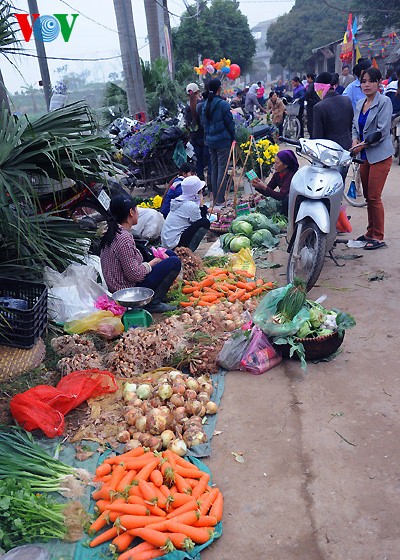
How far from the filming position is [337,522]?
2.49 metres

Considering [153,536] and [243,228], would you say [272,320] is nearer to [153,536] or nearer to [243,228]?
[153,536]

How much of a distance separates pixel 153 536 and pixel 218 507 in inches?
15.0

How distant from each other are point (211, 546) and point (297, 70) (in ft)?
205

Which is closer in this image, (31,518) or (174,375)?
(31,518)

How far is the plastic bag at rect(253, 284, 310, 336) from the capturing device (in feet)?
12.8

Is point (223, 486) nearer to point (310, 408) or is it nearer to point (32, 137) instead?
point (310, 408)

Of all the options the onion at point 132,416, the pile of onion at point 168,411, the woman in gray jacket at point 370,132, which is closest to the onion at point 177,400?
the pile of onion at point 168,411

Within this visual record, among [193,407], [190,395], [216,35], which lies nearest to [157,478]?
[193,407]

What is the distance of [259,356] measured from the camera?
3.92 m

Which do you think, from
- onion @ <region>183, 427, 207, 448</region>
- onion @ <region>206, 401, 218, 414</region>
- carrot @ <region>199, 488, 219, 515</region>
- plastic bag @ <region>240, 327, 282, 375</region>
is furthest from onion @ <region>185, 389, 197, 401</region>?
carrot @ <region>199, 488, 219, 515</region>

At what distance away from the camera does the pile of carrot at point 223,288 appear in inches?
207

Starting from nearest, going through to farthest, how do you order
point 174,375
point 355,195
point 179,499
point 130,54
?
point 179,499 < point 174,375 < point 355,195 < point 130,54

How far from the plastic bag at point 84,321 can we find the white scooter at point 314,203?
192cm

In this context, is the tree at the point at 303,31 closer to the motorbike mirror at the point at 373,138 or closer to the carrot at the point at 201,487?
the motorbike mirror at the point at 373,138
